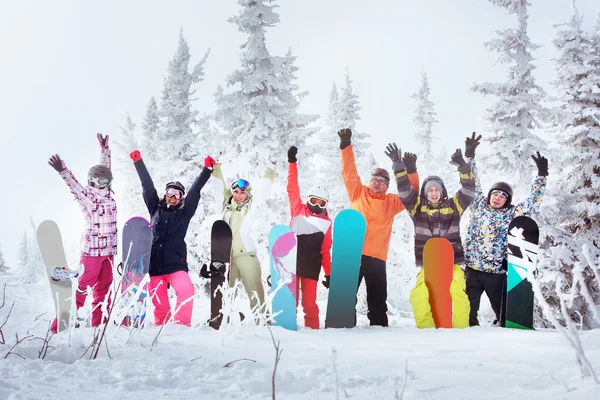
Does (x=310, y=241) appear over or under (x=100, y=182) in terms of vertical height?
under

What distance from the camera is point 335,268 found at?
200 inches

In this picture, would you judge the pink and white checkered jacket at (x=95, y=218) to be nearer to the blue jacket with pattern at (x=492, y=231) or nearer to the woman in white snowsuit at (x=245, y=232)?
the woman in white snowsuit at (x=245, y=232)

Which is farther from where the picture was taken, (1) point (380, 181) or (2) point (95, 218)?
(1) point (380, 181)

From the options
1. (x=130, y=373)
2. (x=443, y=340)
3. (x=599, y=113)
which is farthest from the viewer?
(x=599, y=113)

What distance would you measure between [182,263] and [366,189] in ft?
8.80

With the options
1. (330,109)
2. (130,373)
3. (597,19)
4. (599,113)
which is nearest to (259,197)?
(130,373)

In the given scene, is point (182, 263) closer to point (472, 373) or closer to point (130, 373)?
point (130, 373)

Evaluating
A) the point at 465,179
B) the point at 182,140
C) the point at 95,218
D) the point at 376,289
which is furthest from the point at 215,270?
the point at 182,140

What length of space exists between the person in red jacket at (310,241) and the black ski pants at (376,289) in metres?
0.57

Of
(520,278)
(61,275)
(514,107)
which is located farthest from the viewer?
(514,107)

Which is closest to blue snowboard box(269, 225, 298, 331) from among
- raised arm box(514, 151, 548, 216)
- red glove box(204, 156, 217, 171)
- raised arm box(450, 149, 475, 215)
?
red glove box(204, 156, 217, 171)

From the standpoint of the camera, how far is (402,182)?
5.12 m

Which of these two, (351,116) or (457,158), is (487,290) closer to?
(457,158)

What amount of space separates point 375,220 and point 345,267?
78 cm
